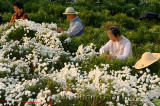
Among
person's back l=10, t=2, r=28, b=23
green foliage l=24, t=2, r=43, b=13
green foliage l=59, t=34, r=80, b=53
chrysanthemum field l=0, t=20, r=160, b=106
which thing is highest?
person's back l=10, t=2, r=28, b=23

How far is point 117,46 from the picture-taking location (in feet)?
19.5

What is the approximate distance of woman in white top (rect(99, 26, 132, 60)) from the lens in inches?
223

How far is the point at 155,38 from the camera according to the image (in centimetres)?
895

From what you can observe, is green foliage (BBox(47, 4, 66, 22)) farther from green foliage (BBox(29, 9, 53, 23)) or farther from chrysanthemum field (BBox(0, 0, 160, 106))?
green foliage (BBox(29, 9, 53, 23))

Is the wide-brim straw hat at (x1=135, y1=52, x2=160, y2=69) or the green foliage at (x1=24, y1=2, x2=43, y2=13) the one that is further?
the green foliage at (x1=24, y1=2, x2=43, y2=13)

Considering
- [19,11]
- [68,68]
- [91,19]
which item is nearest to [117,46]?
[68,68]

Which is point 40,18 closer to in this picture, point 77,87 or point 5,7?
point 5,7

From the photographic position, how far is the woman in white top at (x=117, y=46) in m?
5.65

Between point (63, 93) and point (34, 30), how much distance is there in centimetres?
407

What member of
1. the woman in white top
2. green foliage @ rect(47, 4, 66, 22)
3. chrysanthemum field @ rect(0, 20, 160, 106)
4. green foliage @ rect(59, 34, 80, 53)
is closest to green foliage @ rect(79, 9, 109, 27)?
green foliage @ rect(47, 4, 66, 22)

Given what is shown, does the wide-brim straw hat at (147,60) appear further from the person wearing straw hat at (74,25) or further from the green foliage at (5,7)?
the green foliage at (5,7)

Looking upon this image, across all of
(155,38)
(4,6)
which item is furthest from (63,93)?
(4,6)

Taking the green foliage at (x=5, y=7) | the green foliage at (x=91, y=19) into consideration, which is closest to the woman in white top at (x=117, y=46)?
the green foliage at (x=91, y=19)

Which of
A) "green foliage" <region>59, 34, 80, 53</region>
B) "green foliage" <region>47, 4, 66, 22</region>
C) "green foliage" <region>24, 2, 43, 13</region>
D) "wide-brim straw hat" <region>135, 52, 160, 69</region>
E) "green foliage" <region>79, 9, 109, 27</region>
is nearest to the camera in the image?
"wide-brim straw hat" <region>135, 52, 160, 69</region>
